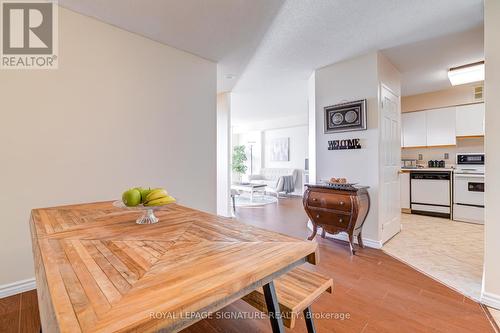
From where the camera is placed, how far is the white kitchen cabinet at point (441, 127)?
179 inches

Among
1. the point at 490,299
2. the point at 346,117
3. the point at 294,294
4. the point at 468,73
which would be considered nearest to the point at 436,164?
the point at 468,73

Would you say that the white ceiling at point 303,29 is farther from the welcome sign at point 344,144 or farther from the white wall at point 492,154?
the welcome sign at point 344,144

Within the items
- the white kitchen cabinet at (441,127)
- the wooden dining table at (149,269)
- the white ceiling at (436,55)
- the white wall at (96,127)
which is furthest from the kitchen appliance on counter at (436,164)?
the wooden dining table at (149,269)

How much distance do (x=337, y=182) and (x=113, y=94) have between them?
9.24ft

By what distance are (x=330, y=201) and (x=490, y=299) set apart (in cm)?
154

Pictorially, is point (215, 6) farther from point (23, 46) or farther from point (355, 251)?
point (355, 251)

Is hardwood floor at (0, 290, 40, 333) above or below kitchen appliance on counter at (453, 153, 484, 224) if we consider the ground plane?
below

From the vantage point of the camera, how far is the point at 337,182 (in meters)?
3.06

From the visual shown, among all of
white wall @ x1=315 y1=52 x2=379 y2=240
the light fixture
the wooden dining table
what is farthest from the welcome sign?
the wooden dining table

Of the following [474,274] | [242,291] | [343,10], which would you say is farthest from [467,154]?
[242,291]

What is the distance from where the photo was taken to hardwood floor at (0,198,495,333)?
159 centimetres

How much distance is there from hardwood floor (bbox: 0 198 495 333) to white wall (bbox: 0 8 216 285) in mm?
876

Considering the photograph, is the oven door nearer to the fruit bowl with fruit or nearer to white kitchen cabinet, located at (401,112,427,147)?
white kitchen cabinet, located at (401,112,427,147)

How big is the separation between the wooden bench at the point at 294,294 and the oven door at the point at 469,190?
431 centimetres
